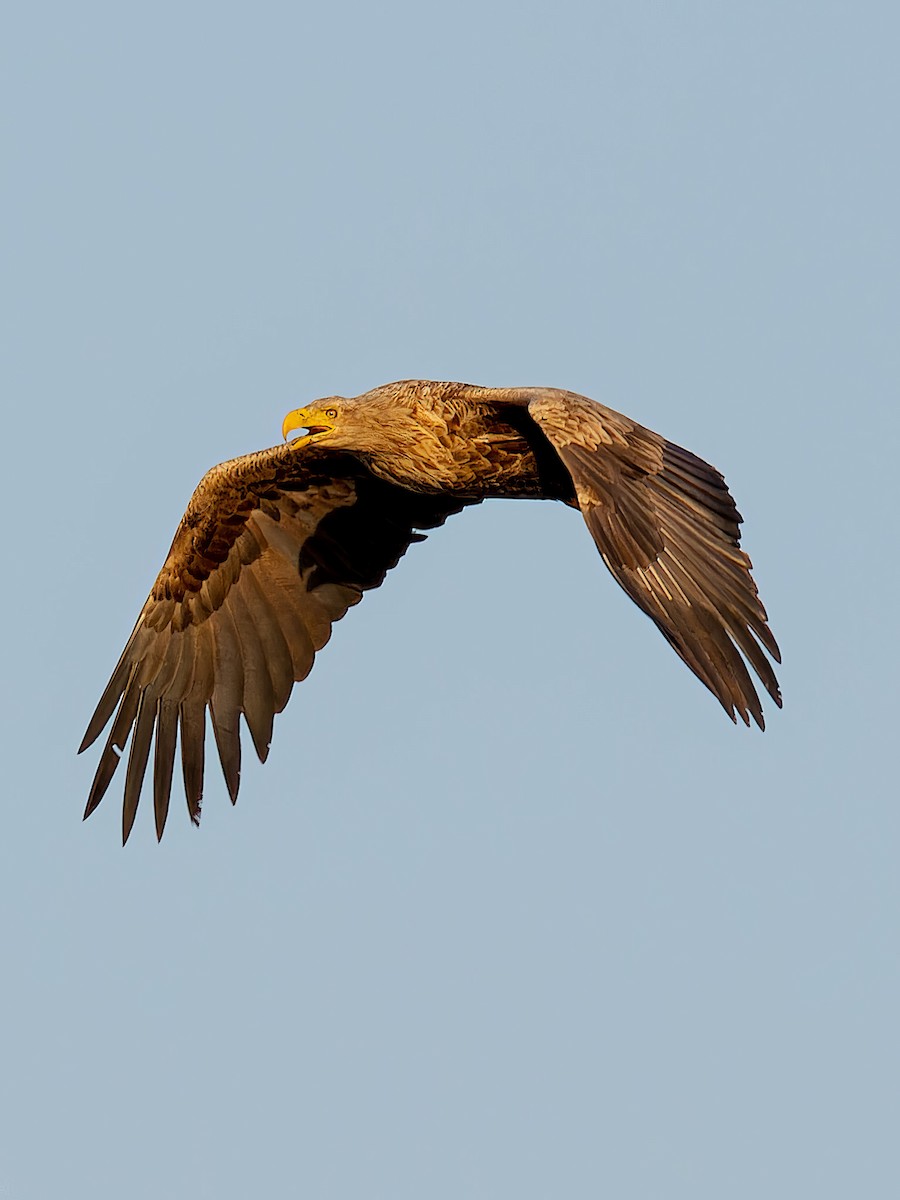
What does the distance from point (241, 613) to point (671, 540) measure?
4013 millimetres

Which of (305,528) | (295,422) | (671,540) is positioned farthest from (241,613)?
(671,540)

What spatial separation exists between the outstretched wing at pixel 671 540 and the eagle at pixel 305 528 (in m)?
0.02

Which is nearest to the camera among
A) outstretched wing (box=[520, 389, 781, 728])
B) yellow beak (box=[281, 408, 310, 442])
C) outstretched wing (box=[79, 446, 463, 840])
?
outstretched wing (box=[520, 389, 781, 728])

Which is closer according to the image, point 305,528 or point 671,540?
point 671,540

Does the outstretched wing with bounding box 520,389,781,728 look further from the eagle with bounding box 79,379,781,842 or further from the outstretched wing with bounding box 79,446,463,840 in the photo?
the outstretched wing with bounding box 79,446,463,840

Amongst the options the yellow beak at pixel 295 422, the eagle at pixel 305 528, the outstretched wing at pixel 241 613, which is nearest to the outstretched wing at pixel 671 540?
the eagle at pixel 305 528

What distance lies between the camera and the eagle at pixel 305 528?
12.1 metres

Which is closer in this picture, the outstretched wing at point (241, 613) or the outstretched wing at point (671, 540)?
the outstretched wing at point (671, 540)

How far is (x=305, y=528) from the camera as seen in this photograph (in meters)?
14.6

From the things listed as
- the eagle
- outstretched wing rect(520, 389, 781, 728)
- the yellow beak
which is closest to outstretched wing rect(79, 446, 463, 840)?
the eagle

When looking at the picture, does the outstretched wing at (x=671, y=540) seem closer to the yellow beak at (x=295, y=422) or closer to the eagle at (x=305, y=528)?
the eagle at (x=305, y=528)

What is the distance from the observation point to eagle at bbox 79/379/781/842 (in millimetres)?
12094

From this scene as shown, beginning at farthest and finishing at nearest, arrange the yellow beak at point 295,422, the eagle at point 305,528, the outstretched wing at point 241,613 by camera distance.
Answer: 1. the outstretched wing at point 241,613
2. the yellow beak at point 295,422
3. the eagle at point 305,528

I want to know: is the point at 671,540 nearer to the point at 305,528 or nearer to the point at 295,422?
the point at 295,422
